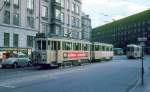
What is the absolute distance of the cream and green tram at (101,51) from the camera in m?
48.0

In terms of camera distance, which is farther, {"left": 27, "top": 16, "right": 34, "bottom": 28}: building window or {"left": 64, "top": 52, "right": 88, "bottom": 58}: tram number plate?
{"left": 27, "top": 16, "right": 34, "bottom": 28}: building window

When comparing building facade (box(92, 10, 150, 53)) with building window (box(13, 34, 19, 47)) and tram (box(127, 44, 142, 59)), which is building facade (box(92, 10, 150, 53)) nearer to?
tram (box(127, 44, 142, 59))

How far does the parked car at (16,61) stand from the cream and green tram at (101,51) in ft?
42.8

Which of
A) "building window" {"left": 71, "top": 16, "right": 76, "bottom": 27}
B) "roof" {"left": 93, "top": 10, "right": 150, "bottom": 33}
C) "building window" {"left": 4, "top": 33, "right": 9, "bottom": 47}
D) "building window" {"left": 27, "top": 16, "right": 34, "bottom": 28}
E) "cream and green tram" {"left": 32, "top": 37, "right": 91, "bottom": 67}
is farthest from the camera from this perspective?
"roof" {"left": 93, "top": 10, "right": 150, "bottom": 33}

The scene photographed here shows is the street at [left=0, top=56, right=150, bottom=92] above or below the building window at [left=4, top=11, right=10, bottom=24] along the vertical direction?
below

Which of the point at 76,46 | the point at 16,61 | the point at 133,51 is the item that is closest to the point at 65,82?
the point at 16,61

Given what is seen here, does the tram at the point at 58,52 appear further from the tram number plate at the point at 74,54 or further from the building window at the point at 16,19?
the building window at the point at 16,19

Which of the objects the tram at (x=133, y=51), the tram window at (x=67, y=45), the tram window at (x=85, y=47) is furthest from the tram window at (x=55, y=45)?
the tram at (x=133, y=51)

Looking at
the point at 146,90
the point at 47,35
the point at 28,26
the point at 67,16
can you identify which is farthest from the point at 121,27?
the point at 146,90

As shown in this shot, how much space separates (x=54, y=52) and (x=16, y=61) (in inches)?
176

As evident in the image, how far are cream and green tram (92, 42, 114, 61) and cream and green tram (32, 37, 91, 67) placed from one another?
370 inches

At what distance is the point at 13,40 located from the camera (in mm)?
45781

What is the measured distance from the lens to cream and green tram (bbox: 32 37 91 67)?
32.5 m

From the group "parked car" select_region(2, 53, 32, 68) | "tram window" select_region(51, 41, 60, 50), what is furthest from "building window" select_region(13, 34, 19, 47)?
"tram window" select_region(51, 41, 60, 50)
